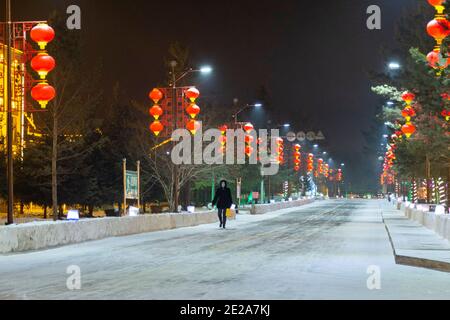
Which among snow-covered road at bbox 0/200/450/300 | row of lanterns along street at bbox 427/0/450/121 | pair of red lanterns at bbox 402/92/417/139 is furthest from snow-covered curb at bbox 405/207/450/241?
row of lanterns along street at bbox 427/0/450/121

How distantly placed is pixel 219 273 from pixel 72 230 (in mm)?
11092

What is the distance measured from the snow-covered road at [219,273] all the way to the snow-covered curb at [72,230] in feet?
1.88

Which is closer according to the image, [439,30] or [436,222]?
[439,30]

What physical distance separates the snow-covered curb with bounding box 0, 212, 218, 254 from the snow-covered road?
0.57 metres

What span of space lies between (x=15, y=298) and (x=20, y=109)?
1442 centimetres

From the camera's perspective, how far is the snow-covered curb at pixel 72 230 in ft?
71.6

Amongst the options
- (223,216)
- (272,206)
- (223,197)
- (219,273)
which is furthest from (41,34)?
(272,206)

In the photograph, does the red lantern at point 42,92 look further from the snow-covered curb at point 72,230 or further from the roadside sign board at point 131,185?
the roadside sign board at point 131,185

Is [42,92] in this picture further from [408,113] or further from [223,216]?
[408,113]

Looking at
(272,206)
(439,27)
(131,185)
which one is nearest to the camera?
(439,27)

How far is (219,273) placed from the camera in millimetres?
15602

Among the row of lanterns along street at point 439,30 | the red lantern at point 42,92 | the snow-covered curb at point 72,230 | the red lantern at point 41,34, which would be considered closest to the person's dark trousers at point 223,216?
the snow-covered curb at point 72,230

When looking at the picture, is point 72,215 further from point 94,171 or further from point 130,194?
point 94,171

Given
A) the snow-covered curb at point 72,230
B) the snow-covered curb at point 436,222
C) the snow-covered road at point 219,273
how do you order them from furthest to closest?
1. the snow-covered curb at point 436,222
2. the snow-covered curb at point 72,230
3. the snow-covered road at point 219,273
